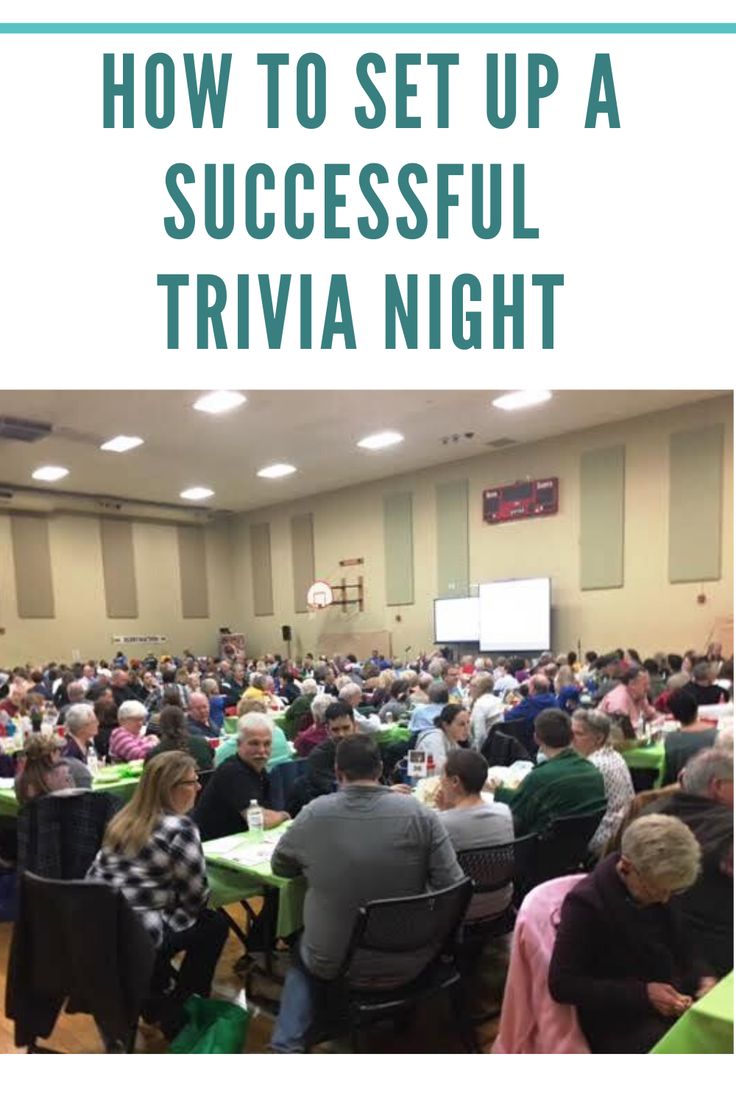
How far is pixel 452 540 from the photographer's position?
12555 mm

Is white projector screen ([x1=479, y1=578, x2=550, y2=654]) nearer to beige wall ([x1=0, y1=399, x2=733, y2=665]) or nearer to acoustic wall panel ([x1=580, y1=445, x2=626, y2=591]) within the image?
beige wall ([x1=0, y1=399, x2=733, y2=665])

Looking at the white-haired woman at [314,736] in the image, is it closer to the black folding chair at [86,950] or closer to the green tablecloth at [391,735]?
the green tablecloth at [391,735]

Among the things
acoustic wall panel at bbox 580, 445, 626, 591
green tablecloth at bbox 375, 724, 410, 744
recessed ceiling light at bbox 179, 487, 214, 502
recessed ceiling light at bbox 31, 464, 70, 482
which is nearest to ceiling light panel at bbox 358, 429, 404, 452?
acoustic wall panel at bbox 580, 445, 626, 591

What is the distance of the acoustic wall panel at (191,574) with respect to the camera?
620 inches

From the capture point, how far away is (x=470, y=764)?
2.73 metres

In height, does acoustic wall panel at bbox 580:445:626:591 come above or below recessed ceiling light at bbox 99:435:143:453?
below

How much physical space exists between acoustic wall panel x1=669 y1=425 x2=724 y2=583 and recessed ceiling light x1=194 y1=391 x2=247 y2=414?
6077 mm

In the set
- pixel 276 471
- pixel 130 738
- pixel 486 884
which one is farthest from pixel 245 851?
pixel 276 471

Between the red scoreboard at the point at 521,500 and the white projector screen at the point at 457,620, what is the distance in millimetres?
1504

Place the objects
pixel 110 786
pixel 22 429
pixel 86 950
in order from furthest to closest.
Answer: pixel 22 429 → pixel 110 786 → pixel 86 950

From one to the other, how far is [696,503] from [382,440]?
4584 millimetres

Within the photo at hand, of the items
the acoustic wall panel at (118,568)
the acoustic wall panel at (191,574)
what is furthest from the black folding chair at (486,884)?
the acoustic wall panel at (118,568)

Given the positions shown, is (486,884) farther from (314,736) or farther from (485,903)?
(314,736)

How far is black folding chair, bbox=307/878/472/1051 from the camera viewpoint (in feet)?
7.04
